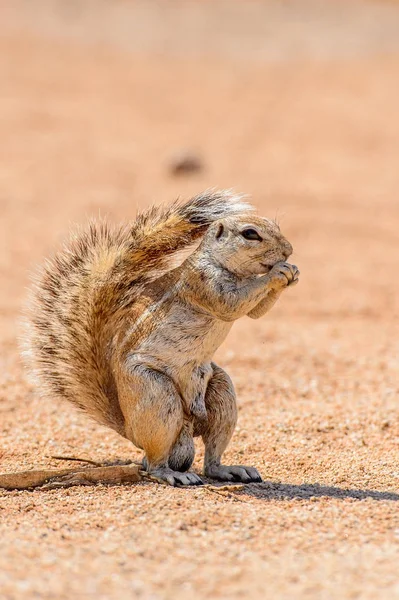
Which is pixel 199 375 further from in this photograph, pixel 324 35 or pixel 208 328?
pixel 324 35

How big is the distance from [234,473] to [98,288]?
4.52 feet

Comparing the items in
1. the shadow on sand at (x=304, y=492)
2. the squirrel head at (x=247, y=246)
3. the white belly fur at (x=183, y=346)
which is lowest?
the shadow on sand at (x=304, y=492)

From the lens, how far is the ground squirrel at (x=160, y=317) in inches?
215

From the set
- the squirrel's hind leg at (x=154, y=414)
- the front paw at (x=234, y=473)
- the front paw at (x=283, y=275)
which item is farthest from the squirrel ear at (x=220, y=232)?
the front paw at (x=234, y=473)

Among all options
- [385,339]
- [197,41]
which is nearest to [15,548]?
[385,339]

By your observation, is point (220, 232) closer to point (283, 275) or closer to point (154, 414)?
point (283, 275)

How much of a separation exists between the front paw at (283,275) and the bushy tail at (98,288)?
0.55 meters

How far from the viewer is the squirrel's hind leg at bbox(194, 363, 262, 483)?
18.7ft

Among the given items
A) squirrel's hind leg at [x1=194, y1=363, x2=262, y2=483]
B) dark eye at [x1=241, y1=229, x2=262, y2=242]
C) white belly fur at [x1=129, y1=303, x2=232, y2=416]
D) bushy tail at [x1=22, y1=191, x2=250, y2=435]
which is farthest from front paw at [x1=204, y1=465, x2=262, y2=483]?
dark eye at [x1=241, y1=229, x2=262, y2=242]

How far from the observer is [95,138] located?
23.4m

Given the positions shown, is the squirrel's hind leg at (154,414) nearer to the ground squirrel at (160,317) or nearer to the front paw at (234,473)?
the ground squirrel at (160,317)

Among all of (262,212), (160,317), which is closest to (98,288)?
(160,317)

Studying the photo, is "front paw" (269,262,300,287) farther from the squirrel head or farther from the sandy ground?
the sandy ground

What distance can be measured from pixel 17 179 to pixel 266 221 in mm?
14622
